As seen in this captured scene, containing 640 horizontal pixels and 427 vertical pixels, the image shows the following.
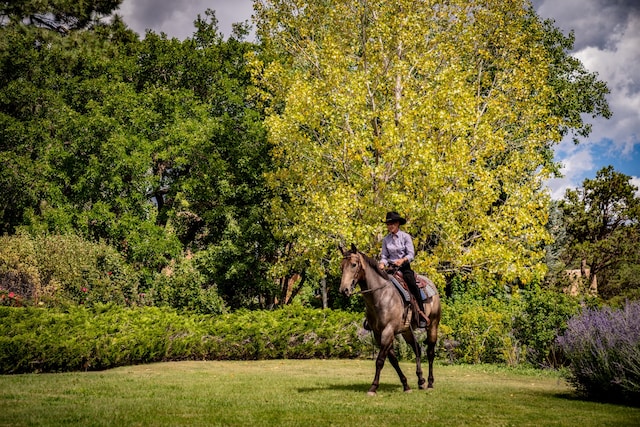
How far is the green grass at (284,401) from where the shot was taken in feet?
27.7

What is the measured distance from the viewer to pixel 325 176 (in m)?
22.8

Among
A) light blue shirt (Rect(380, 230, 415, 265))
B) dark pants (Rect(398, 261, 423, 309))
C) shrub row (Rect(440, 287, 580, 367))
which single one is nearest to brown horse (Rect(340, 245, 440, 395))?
dark pants (Rect(398, 261, 423, 309))

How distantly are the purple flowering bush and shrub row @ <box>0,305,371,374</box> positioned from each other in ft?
30.3

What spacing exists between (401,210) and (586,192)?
808 inches

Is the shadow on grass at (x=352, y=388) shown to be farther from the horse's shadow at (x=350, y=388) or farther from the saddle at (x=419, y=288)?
the saddle at (x=419, y=288)

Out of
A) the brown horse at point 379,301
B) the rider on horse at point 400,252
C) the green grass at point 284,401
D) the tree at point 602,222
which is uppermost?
the tree at point 602,222

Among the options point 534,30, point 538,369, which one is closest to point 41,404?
point 538,369

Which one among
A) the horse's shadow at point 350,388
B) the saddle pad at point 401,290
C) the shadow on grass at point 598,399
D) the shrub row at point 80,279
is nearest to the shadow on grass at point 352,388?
the horse's shadow at point 350,388

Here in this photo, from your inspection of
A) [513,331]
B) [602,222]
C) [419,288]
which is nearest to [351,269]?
[419,288]

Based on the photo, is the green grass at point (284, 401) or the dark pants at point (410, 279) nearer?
the green grass at point (284, 401)

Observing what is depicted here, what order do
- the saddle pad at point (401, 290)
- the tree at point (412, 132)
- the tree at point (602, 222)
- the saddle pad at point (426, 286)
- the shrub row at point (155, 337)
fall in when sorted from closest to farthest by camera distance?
the saddle pad at point (401, 290) → the saddle pad at point (426, 286) → the shrub row at point (155, 337) → the tree at point (412, 132) → the tree at point (602, 222)

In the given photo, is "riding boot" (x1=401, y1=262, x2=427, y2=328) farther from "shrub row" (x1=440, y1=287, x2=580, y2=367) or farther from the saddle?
"shrub row" (x1=440, y1=287, x2=580, y2=367)

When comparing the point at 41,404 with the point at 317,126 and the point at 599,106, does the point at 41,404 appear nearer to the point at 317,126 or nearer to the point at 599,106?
the point at 317,126

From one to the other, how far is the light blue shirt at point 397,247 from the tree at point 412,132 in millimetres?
7351
